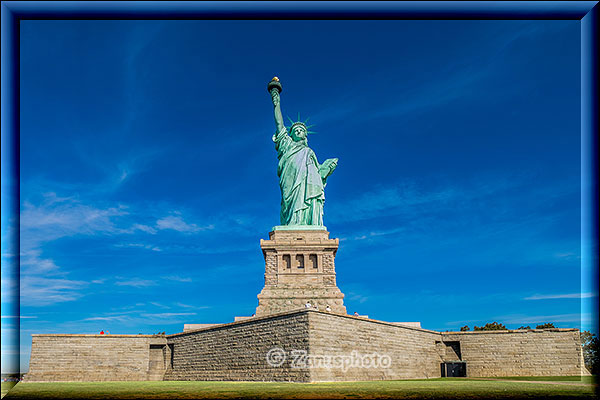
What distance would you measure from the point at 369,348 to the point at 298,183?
62.4 ft

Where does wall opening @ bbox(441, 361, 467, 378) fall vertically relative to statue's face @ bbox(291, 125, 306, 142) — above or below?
below

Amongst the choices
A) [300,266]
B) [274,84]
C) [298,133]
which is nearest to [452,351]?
[300,266]

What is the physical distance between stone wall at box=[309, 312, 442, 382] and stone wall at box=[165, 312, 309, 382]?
2.87 ft

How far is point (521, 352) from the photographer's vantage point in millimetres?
27062

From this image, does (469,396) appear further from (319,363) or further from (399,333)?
(399,333)

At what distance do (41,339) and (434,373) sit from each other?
23020 mm

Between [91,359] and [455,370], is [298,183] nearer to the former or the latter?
[455,370]

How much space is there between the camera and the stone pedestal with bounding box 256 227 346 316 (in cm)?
3209

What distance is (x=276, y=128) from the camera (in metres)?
42.2

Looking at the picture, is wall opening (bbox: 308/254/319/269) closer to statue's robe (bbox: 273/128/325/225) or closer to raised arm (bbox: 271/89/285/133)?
statue's robe (bbox: 273/128/325/225)

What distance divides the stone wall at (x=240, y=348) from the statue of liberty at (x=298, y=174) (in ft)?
48.1

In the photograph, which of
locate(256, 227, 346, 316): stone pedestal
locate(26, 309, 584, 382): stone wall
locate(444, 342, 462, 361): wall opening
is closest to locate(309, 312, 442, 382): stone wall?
locate(26, 309, 584, 382): stone wall
